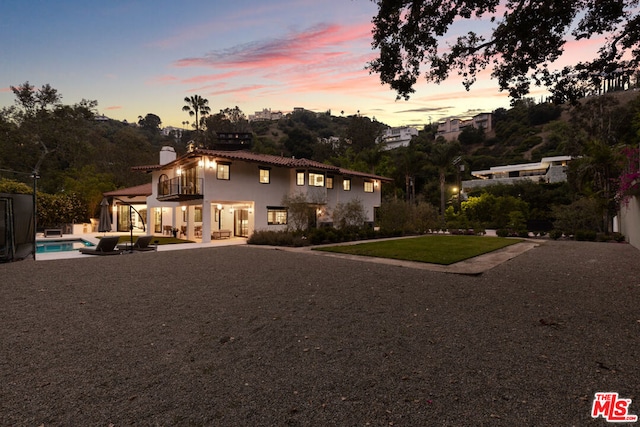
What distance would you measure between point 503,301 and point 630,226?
59.4ft

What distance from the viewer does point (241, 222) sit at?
90.1 ft

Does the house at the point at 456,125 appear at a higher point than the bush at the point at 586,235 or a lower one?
higher

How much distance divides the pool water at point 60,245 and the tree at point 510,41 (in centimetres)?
2103

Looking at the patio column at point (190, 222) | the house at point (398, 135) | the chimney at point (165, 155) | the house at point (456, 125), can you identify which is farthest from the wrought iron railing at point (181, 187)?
the house at point (398, 135)

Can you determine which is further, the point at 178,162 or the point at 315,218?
the point at 315,218

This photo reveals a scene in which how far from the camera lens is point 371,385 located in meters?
3.36

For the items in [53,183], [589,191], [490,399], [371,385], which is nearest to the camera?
[490,399]

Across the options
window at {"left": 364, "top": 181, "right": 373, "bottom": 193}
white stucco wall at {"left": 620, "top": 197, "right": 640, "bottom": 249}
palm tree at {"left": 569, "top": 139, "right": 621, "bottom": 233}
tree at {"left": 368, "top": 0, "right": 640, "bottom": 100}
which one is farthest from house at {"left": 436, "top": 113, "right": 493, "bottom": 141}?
tree at {"left": 368, "top": 0, "right": 640, "bottom": 100}

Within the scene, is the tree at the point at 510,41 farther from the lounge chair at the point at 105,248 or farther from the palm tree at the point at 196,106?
the palm tree at the point at 196,106

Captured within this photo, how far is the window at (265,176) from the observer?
25.2 metres

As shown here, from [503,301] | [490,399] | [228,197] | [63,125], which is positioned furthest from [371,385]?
[63,125]

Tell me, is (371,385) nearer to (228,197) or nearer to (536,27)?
(536,27)

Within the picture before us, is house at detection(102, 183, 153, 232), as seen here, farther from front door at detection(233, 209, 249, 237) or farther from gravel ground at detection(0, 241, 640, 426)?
gravel ground at detection(0, 241, 640, 426)

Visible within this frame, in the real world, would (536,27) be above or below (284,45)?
below
